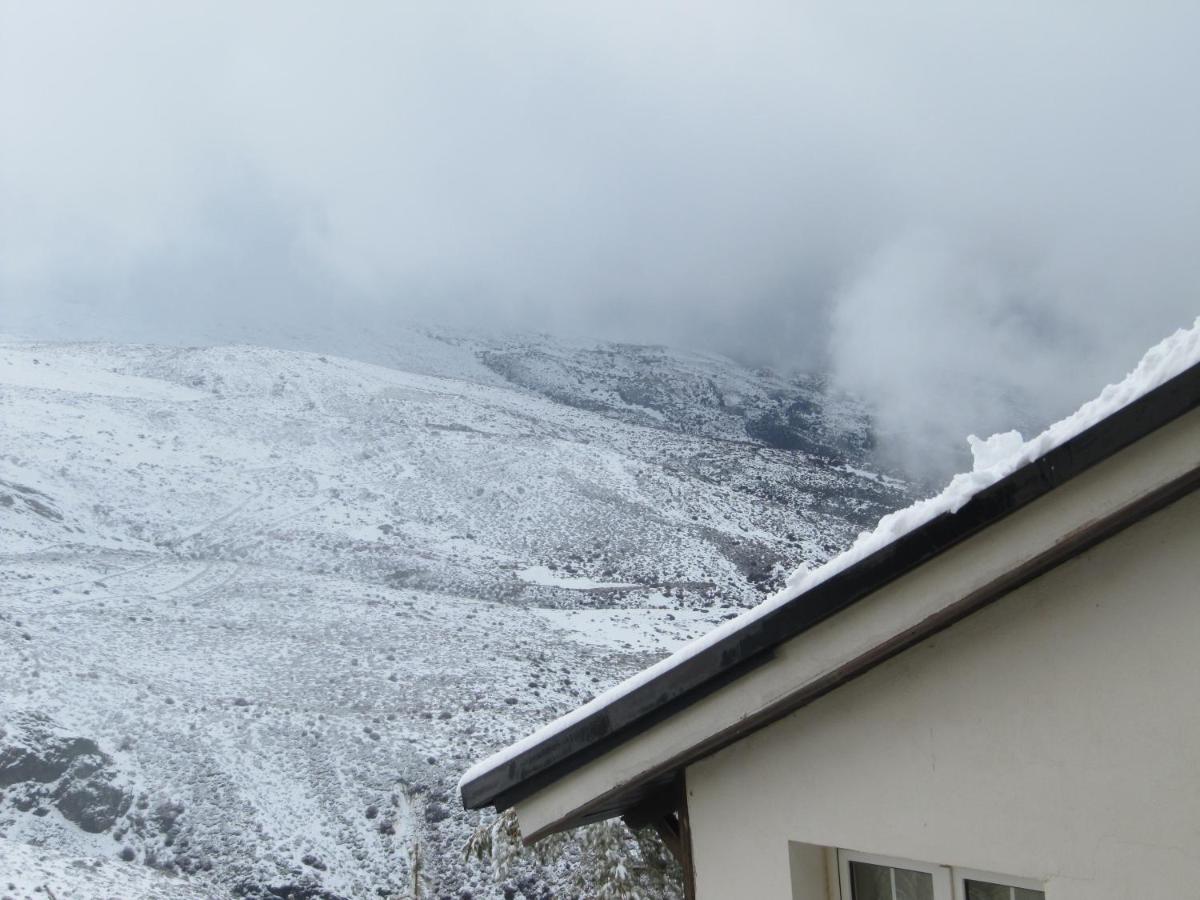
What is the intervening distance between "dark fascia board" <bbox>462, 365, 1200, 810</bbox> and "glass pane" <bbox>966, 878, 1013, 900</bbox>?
2.04 ft

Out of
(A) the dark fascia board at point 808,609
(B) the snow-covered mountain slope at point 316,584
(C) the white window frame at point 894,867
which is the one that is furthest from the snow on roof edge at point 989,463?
(B) the snow-covered mountain slope at point 316,584

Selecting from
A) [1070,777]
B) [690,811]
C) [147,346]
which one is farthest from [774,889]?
[147,346]

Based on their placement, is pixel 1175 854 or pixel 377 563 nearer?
pixel 1175 854

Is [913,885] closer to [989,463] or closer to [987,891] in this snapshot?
[987,891]

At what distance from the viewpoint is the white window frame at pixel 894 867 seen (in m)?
1.81

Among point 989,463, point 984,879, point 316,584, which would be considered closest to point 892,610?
point 989,463

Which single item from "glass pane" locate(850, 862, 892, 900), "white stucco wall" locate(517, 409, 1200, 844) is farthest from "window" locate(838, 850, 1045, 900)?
"white stucco wall" locate(517, 409, 1200, 844)

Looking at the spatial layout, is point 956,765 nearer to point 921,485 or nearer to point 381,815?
point 381,815

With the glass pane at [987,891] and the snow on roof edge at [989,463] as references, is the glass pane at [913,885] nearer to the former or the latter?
the glass pane at [987,891]

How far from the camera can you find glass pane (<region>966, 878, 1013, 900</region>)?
1768mm

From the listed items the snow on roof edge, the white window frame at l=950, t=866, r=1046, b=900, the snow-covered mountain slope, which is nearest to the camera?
the snow on roof edge

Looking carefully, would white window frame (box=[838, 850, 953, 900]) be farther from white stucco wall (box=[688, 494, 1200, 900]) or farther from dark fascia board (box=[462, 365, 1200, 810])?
dark fascia board (box=[462, 365, 1200, 810])

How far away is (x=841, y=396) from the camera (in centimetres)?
6794

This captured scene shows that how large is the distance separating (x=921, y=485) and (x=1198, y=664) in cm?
4471
